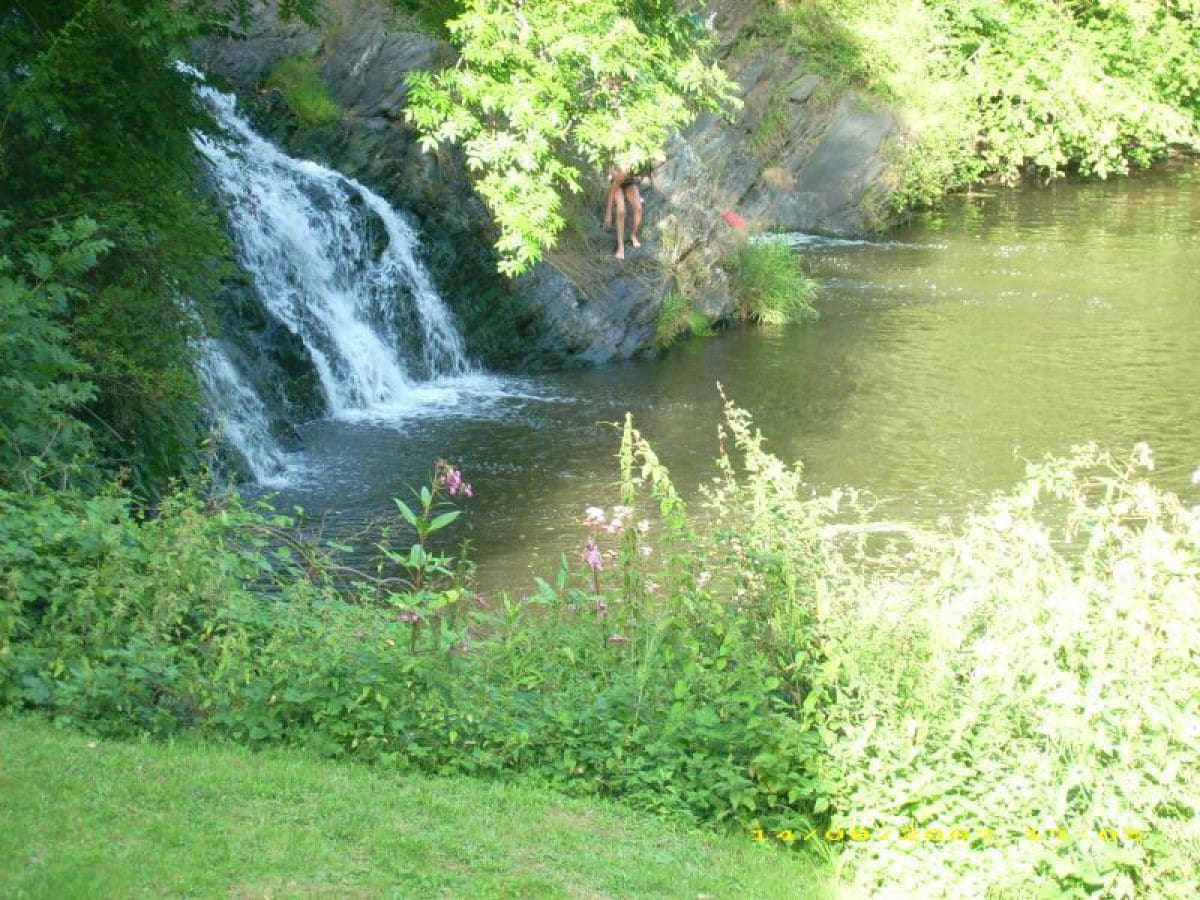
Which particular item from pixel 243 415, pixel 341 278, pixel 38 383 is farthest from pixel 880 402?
pixel 38 383

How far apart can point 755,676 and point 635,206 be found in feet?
40.0

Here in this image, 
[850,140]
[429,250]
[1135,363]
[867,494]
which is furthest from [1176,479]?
[850,140]

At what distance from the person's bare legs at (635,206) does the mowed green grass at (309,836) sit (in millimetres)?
12701

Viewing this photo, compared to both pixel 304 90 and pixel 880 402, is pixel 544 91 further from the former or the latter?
pixel 880 402

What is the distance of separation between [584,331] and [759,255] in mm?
3394

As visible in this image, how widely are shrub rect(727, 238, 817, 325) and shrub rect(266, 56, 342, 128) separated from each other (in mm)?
5316

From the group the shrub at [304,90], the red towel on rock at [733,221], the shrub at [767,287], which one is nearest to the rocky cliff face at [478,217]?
the shrub at [304,90]

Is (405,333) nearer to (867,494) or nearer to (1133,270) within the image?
(867,494)

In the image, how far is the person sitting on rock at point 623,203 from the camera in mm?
17609

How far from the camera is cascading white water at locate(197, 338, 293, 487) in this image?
12625 mm

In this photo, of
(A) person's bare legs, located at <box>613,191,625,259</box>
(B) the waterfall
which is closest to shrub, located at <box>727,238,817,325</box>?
(A) person's bare legs, located at <box>613,191,625,259</box>

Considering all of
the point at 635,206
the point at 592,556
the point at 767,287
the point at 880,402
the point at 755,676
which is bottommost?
the point at 880,402

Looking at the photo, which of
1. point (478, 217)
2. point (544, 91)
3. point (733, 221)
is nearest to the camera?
point (544, 91)

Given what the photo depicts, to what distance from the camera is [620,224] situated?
58.3 ft
